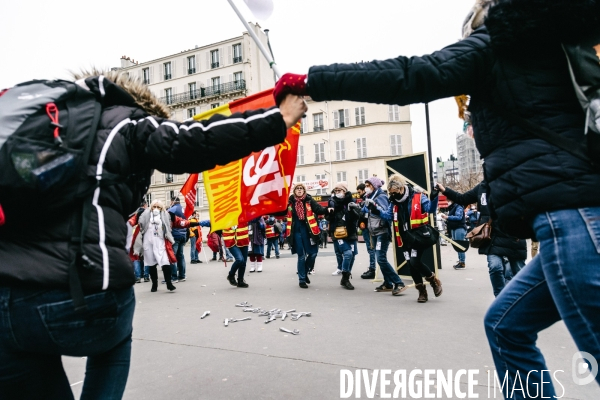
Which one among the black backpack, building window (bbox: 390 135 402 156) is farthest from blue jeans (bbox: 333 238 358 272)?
building window (bbox: 390 135 402 156)

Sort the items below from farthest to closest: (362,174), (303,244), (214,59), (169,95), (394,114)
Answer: (169,95) < (214,59) < (362,174) < (394,114) < (303,244)

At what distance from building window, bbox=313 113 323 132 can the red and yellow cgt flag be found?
38.1m

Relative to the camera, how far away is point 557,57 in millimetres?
1442

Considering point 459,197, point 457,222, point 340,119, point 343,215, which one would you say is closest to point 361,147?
point 340,119

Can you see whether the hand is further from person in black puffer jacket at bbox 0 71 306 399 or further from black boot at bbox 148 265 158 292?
black boot at bbox 148 265 158 292

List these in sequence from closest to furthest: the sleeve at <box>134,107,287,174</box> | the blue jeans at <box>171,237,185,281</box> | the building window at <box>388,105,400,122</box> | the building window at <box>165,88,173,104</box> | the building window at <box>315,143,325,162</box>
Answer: the sleeve at <box>134,107,287,174</box>, the blue jeans at <box>171,237,185,281</box>, the building window at <box>388,105,400,122</box>, the building window at <box>315,143,325,162</box>, the building window at <box>165,88,173,104</box>

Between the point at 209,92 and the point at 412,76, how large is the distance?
4723 cm

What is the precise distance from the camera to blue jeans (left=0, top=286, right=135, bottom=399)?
131cm

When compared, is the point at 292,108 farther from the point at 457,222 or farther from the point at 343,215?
the point at 457,222

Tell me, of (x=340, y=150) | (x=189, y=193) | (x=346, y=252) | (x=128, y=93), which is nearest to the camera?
(x=128, y=93)

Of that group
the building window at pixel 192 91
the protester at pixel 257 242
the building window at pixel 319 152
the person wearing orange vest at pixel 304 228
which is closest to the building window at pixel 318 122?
the building window at pixel 319 152

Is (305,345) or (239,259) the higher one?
(239,259)

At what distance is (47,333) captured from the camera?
4.29ft

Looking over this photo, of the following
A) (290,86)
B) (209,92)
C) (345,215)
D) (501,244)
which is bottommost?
(501,244)
